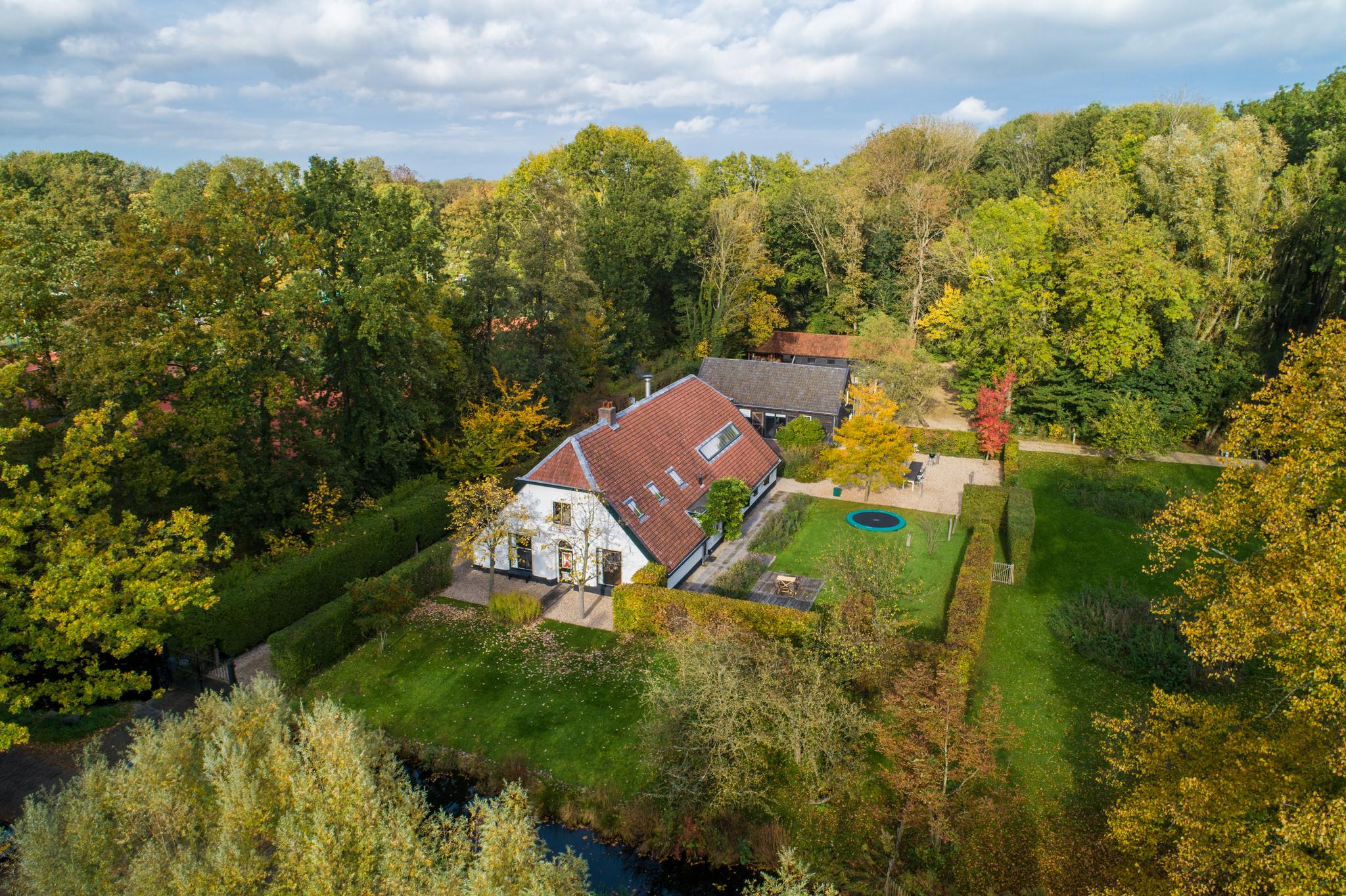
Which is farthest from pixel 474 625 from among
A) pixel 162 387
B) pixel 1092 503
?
pixel 1092 503

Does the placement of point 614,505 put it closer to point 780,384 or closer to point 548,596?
point 548,596

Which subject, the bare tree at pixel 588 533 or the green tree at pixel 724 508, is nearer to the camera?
the bare tree at pixel 588 533

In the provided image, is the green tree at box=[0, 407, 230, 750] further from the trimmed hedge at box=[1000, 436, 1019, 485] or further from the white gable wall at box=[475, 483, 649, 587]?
the trimmed hedge at box=[1000, 436, 1019, 485]

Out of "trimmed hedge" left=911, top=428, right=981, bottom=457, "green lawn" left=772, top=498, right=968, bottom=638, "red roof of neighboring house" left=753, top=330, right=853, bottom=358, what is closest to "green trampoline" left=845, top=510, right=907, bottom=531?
"green lawn" left=772, top=498, right=968, bottom=638

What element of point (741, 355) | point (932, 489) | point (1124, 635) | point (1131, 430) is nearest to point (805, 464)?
point (932, 489)

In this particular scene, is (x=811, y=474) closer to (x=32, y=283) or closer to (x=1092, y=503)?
(x=1092, y=503)

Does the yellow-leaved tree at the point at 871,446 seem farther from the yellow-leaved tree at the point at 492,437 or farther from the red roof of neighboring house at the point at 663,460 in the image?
the yellow-leaved tree at the point at 492,437

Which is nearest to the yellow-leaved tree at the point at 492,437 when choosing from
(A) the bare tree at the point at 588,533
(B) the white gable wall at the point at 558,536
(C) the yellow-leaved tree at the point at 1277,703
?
(B) the white gable wall at the point at 558,536
